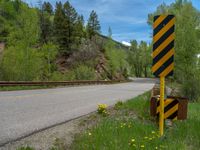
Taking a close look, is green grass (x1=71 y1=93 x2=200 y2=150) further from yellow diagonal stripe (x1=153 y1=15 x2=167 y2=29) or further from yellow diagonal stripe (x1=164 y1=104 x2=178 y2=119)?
yellow diagonal stripe (x1=153 y1=15 x2=167 y2=29)

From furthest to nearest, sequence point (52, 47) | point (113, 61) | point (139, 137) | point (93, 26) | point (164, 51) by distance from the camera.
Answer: point (93, 26)
point (113, 61)
point (52, 47)
point (164, 51)
point (139, 137)

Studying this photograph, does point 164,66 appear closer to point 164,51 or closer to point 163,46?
point 164,51

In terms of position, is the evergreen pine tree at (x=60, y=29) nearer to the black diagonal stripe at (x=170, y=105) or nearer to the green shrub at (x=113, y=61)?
the green shrub at (x=113, y=61)

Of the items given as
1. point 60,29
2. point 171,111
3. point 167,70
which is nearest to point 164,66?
point 167,70

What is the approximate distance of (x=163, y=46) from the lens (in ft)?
19.9

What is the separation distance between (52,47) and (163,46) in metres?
40.9

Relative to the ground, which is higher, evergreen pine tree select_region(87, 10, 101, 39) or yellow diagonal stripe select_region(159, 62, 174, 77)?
evergreen pine tree select_region(87, 10, 101, 39)

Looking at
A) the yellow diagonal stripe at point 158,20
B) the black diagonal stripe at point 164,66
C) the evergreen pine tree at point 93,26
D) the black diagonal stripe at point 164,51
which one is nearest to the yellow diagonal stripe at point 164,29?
the yellow diagonal stripe at point 158,20

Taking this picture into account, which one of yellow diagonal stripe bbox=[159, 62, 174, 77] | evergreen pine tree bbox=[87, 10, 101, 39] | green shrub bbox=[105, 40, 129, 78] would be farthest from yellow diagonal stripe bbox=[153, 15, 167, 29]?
evergreen pine tree bbox=[87, 10, 101, 39]

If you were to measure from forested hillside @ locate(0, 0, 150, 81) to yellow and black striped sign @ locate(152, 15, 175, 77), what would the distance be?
24.7m

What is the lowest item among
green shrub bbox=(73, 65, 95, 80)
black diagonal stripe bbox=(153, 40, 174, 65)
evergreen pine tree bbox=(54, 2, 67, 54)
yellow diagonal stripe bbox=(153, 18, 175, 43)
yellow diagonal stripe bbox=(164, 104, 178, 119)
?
yellow diagonal stripe bbox=(164, 104, 178, 119)

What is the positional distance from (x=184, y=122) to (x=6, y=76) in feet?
80.8

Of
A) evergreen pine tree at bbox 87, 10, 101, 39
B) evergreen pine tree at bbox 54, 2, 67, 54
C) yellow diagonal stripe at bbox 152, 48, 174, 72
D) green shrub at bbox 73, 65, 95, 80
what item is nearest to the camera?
yellow diagonal stripe at bbox 152, 48, 174, 72

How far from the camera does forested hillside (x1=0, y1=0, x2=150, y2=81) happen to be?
104ft
